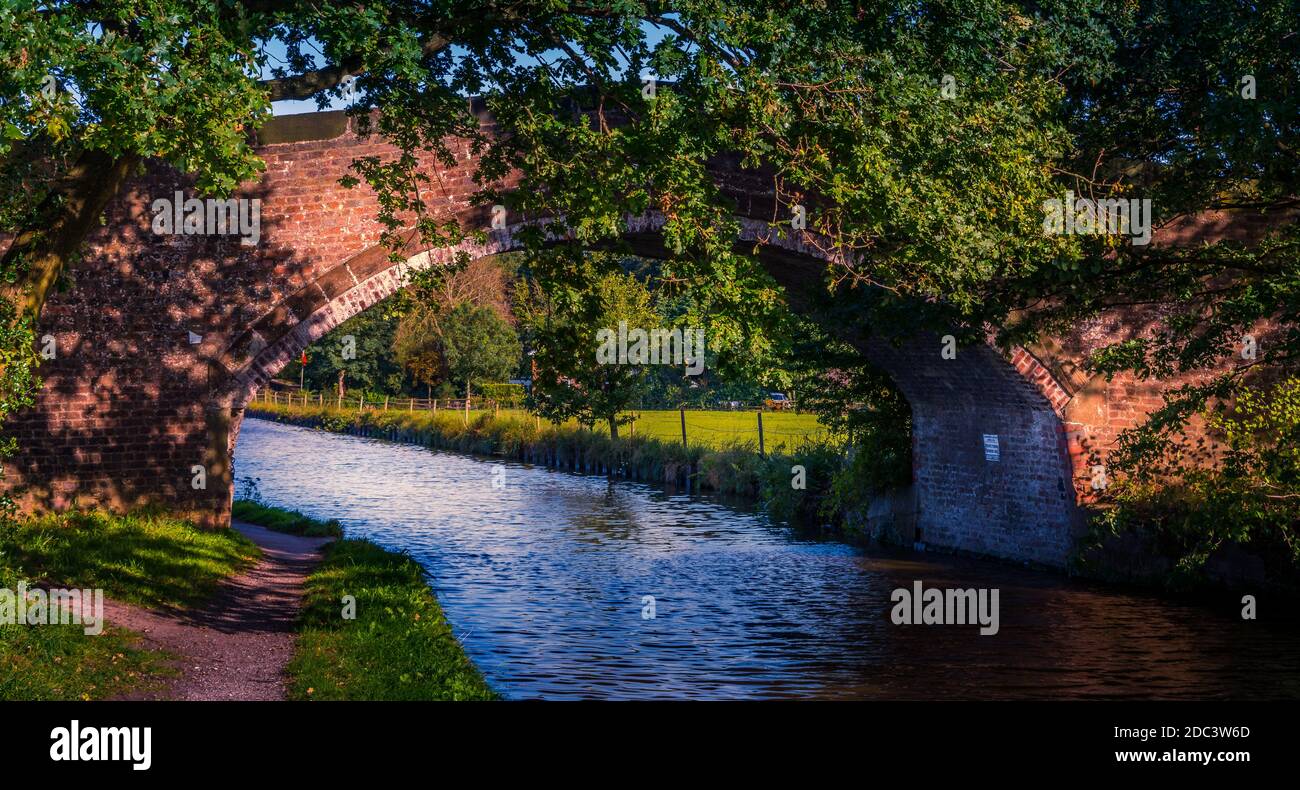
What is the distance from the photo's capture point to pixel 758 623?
16062mm

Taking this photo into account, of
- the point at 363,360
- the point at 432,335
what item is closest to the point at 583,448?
the point at 432,335

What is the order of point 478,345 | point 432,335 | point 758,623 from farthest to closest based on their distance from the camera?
point 432,335 < point 478,345 < point 758,623

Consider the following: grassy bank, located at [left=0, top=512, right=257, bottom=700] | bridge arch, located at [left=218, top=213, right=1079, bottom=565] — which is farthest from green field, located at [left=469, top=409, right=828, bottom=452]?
grassy bank, located at [left=0, top=512, right=257, bottom=700]

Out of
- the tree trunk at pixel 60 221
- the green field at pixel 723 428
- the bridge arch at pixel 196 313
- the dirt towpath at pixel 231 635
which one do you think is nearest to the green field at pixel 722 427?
the green field at pixel 723 428

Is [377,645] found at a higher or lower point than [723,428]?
lower

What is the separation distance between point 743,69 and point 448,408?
185 feet

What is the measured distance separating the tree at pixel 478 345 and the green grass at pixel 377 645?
1821 inches

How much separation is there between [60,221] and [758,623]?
920cm

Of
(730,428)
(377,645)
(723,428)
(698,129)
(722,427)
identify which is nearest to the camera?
(698,129)

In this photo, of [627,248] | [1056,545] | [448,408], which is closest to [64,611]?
[627,248]

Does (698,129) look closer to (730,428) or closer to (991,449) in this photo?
(991,449)

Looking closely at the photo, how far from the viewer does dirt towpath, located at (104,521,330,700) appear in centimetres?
1011

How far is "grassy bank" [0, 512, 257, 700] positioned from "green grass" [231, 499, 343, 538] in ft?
13.3
